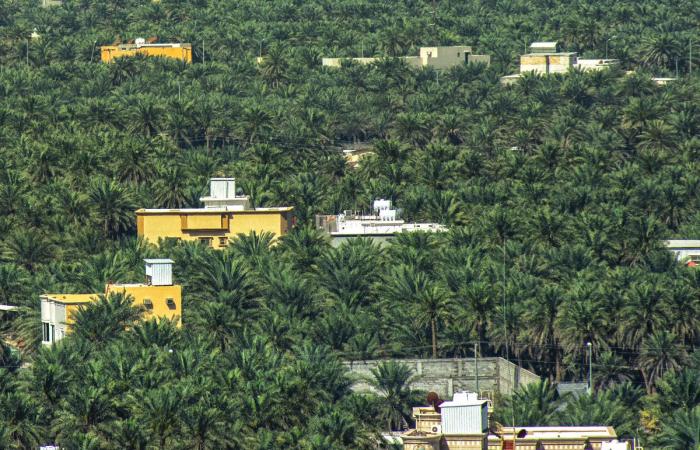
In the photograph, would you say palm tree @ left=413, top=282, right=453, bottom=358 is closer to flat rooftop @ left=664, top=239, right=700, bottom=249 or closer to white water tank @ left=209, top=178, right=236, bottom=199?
flat rooftop @ left=664, top=239, right=700, bottom=249

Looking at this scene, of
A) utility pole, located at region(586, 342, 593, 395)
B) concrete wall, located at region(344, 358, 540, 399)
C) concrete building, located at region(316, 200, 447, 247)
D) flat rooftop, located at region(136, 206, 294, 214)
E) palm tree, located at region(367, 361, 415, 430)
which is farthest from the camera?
flat rooftop, located at region(136, 206, 294, 214)

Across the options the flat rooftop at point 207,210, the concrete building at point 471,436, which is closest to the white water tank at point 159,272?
the flat rooftop at point 207,210

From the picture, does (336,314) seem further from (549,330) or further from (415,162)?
(415,162)

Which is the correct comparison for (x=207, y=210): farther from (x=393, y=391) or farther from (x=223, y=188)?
(x=393, y=391)

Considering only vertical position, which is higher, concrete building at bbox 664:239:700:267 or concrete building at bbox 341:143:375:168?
concrete building at bbox 341:143:375:168

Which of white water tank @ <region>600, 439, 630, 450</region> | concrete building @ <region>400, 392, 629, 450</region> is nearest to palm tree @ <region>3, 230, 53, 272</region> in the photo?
concrete building @ <region>400, 392, 629, 450</region>

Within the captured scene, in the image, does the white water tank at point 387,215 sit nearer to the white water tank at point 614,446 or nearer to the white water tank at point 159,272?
the white water tank at point 159,272
